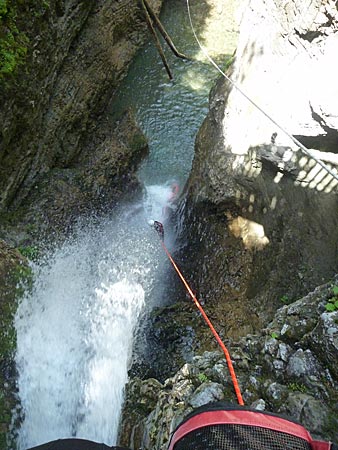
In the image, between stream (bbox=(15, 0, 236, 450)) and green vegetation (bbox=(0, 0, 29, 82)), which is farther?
green vegetation (bbox=(0, 0, 29, 82))

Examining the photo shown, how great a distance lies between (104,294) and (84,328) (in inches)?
32.8

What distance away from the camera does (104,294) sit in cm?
679

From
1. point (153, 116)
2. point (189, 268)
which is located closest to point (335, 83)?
point (189, 268)

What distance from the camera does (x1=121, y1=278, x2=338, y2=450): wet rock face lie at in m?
2.91

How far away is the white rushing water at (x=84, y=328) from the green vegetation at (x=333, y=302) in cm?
294

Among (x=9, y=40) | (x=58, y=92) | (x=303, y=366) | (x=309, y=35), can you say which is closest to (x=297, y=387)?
(x=303, y=366)

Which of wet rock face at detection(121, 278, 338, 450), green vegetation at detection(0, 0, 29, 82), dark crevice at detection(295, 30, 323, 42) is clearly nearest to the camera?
wet rock face at detection(121, 278, 338, 450)

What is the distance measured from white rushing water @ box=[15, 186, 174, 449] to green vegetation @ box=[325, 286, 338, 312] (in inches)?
116

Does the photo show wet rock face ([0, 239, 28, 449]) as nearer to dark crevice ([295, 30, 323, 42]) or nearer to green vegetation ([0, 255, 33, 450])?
green vegetation ([0, 255, 33, 450])

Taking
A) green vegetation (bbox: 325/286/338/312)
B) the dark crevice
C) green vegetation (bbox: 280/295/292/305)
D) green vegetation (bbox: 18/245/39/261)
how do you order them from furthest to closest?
green vegetation (bbox: 18/245/39/261) < green vegetation (bbox: 280/295/292/305) < the dark crevice < green vegetation (bbox: 325/286/338/312)

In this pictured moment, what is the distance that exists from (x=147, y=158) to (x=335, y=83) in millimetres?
Result: 5636

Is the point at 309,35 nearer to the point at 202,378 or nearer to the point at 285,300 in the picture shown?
the point at 285,300

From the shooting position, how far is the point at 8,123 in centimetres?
599

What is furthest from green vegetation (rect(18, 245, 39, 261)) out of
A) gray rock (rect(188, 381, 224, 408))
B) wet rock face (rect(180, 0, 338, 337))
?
gray rock (rect(188, 381, 224, 408))
